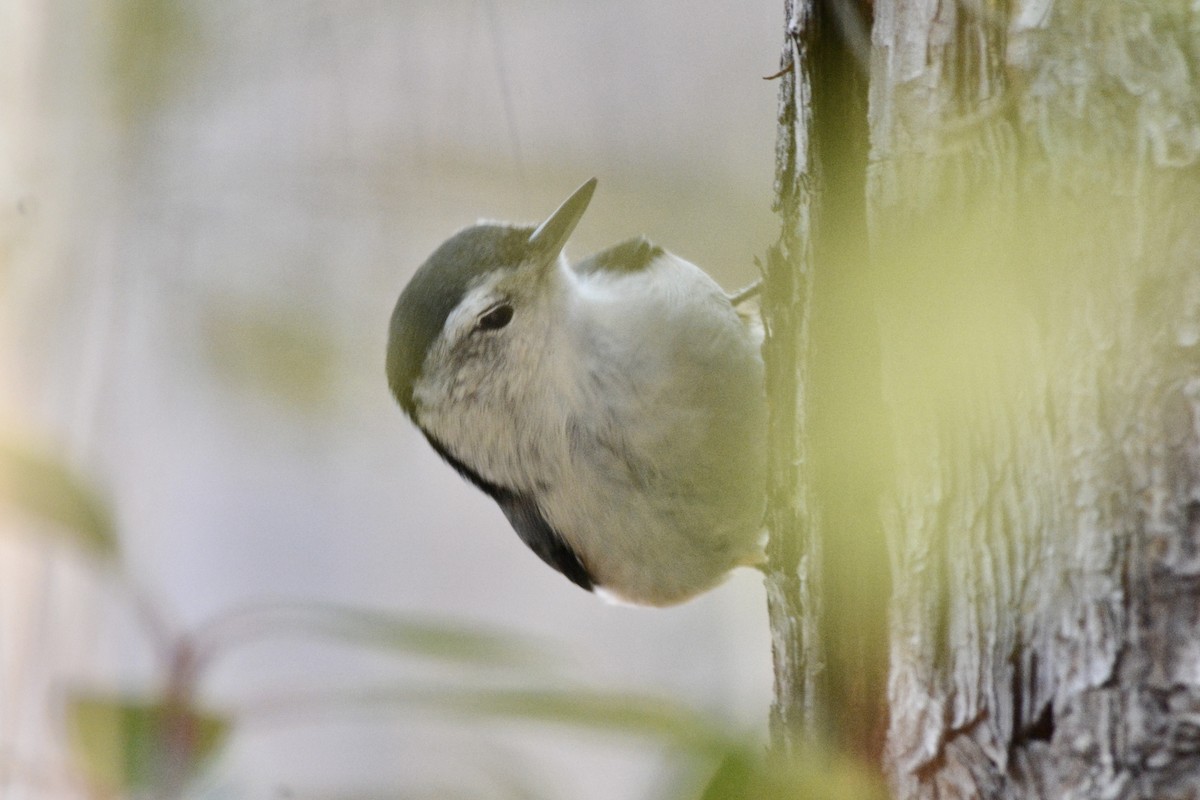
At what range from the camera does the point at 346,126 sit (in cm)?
167

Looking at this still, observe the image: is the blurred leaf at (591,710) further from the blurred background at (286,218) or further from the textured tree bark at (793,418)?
the blurred background at (286,218)

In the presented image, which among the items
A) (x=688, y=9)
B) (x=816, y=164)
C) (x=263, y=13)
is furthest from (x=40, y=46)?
(x=816, y=164)

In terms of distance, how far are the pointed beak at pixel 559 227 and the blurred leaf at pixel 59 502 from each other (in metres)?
0.76

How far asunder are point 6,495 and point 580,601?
228cm

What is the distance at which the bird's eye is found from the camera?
1189 mm

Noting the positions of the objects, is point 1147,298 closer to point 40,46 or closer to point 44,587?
point 44,587

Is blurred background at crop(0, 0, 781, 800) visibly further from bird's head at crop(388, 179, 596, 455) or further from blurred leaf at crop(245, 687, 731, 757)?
blurred leaf at crop(245, 687, 731, 757)

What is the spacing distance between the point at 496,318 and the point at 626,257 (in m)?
0.23

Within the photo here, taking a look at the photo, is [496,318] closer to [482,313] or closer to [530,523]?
[482,313]

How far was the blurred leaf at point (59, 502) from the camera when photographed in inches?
18.8

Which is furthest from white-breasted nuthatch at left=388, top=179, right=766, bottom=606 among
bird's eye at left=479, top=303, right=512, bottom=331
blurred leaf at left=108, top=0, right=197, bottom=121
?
blurred leaf at left=108, top=0, right=197, bottom=121

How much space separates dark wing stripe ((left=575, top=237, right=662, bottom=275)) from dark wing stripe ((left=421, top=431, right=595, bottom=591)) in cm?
33

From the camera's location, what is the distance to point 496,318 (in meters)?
1.19

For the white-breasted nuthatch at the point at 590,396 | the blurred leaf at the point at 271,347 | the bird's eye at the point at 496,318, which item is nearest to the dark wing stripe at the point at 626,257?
the white-breasted nuthatch at the point at 590,396
